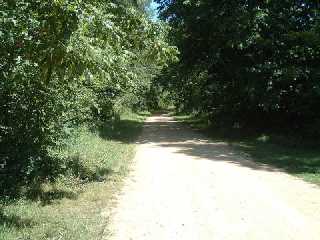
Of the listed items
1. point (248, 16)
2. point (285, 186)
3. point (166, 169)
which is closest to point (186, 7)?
point (248, 16)

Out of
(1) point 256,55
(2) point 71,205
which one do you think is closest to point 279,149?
(1) point 256,55

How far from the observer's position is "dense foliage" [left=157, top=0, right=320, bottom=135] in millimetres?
21297

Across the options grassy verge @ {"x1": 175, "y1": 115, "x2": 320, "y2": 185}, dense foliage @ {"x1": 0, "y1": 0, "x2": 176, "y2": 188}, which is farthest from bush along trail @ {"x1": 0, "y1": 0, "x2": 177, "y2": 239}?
grassy verge @ {"x1": 175, "y1": 115, "x2": 320, "y2": 185}

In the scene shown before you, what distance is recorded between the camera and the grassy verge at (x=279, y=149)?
47.9ft

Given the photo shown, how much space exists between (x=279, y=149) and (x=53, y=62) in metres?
12.5

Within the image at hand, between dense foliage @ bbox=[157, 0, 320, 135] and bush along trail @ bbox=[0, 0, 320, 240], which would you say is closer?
bush along trail @ bbox=[0, 0, 320, 240]

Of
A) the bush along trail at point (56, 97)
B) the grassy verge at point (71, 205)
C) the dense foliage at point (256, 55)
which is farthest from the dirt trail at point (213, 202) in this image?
the dense foliage at point (256, 55)

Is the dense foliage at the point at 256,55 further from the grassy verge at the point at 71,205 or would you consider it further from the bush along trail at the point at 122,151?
the grassy verge at the point at 71,205

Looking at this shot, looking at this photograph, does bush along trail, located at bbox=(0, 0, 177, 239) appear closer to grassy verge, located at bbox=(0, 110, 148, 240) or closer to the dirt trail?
grassy verge, located at bbox=(0, 110, 148, 240)

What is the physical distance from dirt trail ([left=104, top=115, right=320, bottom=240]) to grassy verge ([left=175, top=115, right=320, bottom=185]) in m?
0.73

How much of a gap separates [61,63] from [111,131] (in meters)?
16.0

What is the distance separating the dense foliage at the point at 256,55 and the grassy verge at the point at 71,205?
9.16 meters

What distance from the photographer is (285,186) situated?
11.8 meters

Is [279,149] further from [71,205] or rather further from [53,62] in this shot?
[53,62]
